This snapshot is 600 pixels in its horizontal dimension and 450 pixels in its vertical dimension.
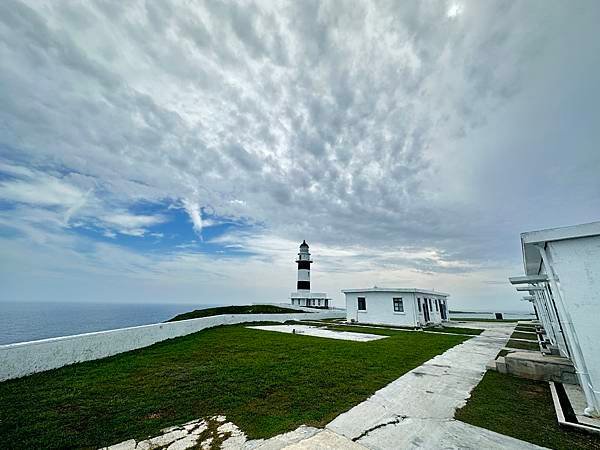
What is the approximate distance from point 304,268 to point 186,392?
97.5ft

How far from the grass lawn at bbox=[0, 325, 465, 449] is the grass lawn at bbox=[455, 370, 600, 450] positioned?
1871mm

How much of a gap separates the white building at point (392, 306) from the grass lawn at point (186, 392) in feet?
36.4

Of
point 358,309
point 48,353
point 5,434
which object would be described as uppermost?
point 358,309

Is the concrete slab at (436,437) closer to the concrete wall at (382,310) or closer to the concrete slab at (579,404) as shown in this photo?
the concrete slab at (579,404)

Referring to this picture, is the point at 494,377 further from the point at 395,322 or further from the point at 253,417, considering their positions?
the point at 395,322

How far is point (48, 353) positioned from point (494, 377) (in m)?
11.8

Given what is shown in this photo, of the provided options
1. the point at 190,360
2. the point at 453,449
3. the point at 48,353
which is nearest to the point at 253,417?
the point at 453,449

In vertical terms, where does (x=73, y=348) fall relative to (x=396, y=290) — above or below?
below

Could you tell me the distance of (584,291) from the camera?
16.2ft

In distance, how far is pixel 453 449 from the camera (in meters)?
3.60

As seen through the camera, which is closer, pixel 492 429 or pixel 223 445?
pixel 223 445

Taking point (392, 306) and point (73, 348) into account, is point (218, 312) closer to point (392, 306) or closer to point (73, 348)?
point (392, 306)

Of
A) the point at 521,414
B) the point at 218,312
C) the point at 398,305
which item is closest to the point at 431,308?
the point at 398,305

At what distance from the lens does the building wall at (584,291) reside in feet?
15.7
